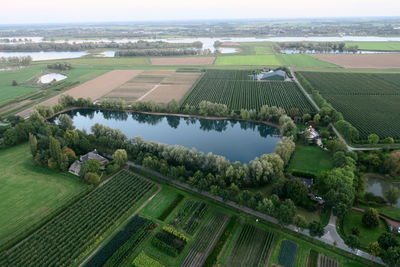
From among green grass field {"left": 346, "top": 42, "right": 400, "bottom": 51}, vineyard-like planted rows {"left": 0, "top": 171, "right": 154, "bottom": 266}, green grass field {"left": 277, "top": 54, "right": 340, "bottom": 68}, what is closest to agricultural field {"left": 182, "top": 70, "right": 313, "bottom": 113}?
green grass field {"left": 277, "top": 54, "right": 340, "bottom": 68}

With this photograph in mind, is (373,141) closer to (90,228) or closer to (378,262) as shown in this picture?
(378,262)

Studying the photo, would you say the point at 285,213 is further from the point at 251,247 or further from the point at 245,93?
the point at 245,93

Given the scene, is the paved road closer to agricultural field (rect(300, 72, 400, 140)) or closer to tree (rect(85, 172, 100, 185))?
agricultural field (rect(300, 72, 400, 140))

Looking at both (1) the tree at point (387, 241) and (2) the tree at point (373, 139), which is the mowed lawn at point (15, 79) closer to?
(1) the tree at point (387, 241)

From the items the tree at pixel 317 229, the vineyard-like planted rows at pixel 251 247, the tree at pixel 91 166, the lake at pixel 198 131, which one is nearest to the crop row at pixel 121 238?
the vineyard-like planted rows at pixel 251 247

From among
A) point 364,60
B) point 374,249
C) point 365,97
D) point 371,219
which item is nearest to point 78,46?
point 364,60
